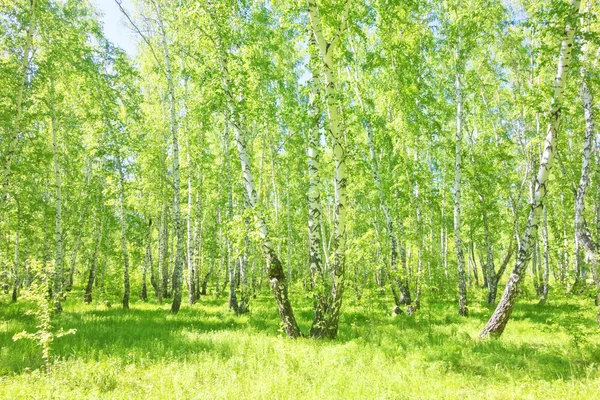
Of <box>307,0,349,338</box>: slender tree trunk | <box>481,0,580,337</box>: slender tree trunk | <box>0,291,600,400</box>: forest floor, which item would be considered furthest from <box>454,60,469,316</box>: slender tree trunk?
<box>307,0,349,338</box>: slender tree trunk

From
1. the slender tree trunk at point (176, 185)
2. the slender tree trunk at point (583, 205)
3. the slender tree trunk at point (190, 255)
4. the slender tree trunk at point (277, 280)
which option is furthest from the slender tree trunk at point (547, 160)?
the slender tree trunk at point (190, 255)

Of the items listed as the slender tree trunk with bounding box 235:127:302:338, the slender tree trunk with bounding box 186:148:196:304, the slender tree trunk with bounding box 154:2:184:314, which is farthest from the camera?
the slender tree trunk with bounding box 186:148:196:304

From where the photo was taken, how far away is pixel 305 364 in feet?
18.9

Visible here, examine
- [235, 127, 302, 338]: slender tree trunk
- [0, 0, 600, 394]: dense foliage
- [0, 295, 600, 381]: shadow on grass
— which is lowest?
[0, 295, 600, 381]: shadow on grass

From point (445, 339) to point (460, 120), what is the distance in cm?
788

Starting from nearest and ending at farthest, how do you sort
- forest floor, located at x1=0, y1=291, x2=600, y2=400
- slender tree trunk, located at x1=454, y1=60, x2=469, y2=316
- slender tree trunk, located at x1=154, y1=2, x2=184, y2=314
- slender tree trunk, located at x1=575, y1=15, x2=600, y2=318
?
forest floor, located at x1=0, y1=291, x2=600, y2=400 < slender tree trunk, located at x1=575, y1=15, x2=600, y2=318 < slender tree trunk, located at x1=454, y1=60, x2=469, y2=316 < slender tree trunk, located at x1=154, y1=2, x2=184, y2=314

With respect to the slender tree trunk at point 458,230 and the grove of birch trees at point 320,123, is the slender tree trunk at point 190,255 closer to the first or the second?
the grove of birch trees at point 320,123

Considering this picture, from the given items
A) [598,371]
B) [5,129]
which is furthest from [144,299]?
[598,371]

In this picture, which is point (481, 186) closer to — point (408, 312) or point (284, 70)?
point (408, 312)

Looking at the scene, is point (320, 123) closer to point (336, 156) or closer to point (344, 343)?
point (336, 156)

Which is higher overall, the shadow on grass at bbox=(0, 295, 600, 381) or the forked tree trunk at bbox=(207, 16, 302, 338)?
the forked tree trunk at bbox=(207, 16, 302, 338)

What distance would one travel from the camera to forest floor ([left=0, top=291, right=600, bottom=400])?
4668 mm

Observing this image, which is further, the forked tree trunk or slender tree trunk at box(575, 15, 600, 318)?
slender tree trunk at box(575, 15, 600, 318)

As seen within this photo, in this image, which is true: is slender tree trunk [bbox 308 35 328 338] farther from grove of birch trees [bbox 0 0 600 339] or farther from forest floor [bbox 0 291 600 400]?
forest floor [bbox 0 291 600 400]
